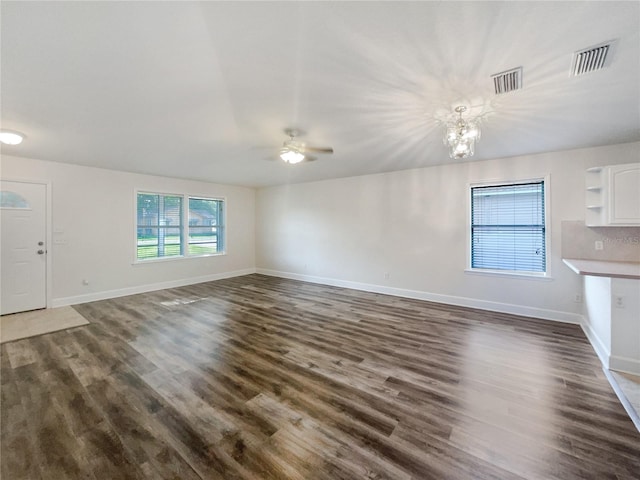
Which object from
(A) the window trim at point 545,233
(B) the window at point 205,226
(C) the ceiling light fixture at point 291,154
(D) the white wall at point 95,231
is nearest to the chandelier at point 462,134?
(C) the ceiling light fixture at point 291,154

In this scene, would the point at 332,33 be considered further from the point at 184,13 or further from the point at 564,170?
the point at 564,170

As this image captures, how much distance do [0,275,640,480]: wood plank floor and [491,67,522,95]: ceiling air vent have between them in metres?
2.58

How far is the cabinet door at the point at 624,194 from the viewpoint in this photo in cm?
300

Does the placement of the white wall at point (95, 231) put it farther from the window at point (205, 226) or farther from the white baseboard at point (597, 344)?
the white baseboard at point (597, 344)

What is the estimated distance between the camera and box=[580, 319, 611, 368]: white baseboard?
263 centimetres

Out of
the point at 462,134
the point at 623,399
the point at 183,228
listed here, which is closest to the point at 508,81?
the point at 462,134

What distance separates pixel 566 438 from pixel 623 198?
2943mm

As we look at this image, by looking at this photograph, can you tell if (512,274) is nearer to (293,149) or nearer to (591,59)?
(591,59)

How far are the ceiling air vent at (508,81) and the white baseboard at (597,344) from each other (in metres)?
2.74

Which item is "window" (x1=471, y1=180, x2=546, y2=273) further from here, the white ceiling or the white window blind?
the white window blind

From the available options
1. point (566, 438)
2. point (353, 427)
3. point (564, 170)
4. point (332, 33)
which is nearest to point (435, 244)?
point (564, 170)

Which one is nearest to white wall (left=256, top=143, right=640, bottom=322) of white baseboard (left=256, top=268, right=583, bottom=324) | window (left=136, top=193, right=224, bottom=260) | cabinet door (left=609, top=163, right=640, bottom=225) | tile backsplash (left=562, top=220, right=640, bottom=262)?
white baseboard (left=256, top=268, right=583, bottom=324)

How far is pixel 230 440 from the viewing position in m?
1.75

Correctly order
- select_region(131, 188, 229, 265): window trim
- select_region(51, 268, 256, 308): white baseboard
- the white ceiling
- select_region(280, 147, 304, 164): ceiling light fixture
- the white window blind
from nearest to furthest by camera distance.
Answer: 1. the white ceiling
2. select_region(280, 147, 304, 164): ceiling light fixture
3. select_region(51, 268, 256, 308): white baseboard
4. select_region(131, 188, 229, 265): window trim
5. the white window blind
